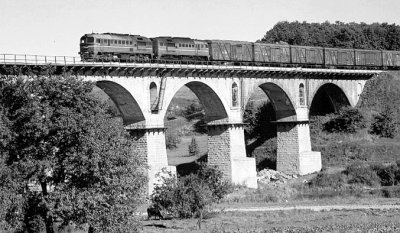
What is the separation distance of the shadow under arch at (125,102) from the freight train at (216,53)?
235cm

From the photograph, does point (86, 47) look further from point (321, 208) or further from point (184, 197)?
point (321, 208)

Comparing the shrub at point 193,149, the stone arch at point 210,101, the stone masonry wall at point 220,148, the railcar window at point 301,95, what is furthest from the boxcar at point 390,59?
the stone masonry wall at point 220,148

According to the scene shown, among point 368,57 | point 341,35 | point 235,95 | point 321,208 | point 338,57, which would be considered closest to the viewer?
point 321,208

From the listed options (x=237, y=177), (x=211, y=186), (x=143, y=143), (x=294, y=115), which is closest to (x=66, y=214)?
(x=211, y=186)

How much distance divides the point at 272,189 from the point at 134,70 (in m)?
19.5

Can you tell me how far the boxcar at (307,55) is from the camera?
8001cm

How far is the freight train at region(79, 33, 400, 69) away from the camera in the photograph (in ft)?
186

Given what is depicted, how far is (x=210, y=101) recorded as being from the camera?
67188 millimetres

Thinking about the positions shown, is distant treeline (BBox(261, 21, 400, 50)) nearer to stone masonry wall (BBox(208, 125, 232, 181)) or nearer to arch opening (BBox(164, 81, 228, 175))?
arch opening (BBox(164, 81, 228, 175))

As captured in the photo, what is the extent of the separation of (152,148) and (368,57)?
47.1m

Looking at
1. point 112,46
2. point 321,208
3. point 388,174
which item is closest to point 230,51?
point 112,46

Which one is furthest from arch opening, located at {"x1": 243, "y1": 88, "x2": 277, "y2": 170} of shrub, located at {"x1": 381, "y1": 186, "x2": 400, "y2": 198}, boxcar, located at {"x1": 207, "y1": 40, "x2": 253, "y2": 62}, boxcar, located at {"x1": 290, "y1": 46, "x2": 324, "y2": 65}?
shrub, located at {"x1": 381, "y1": 186, "x2": 400, "y2": 198}

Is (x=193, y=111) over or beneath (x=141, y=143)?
over

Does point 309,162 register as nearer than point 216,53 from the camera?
No
